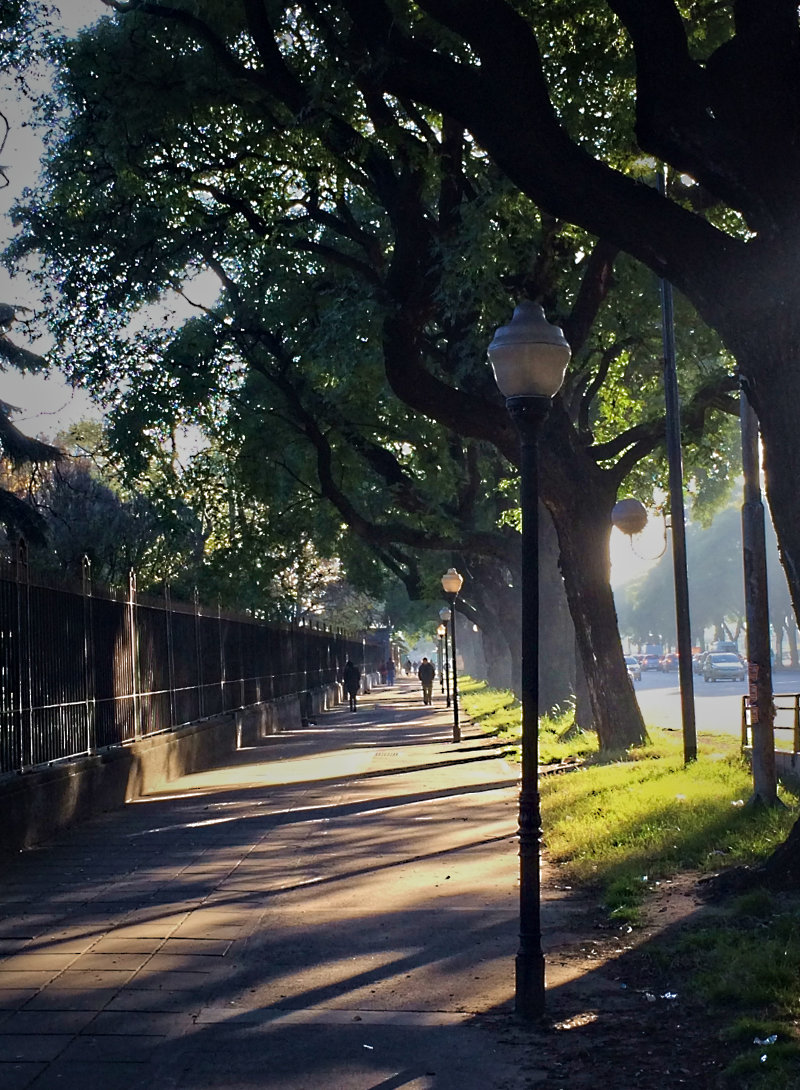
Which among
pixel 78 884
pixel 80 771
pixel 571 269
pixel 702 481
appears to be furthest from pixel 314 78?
pixel 702 481

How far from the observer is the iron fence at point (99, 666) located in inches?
501

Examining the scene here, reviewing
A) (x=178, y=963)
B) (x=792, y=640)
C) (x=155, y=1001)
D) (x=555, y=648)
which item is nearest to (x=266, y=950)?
(x=178, y=963)

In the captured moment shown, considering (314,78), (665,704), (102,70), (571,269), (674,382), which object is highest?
(102,70)

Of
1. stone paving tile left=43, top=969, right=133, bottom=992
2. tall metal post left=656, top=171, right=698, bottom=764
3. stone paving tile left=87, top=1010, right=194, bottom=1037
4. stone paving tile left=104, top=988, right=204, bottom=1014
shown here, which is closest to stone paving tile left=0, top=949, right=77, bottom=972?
stone paving tile left=43, top=969, right=133, bottom=992

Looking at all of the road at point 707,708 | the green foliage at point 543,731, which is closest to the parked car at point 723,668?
the road at point 707,708

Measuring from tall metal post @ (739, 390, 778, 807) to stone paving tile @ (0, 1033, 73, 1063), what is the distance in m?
7.54

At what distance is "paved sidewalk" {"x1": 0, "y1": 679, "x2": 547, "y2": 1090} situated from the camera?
6121 millimetres

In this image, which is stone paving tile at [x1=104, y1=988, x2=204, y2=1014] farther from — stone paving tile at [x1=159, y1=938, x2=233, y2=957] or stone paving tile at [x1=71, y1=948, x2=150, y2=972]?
stone paving tile at [x1=159, y1=938, x2=233, y2=957]

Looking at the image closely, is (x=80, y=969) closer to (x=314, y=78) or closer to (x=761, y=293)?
(x=761, y=293)

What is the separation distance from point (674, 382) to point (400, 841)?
8029mm

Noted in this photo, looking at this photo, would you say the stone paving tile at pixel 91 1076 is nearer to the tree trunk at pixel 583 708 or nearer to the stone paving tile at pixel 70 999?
the stone paving tile at pixel 70 999

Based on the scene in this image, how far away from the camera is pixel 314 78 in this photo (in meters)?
15.2

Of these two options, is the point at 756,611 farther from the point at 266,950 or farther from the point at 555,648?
the point at 555,648

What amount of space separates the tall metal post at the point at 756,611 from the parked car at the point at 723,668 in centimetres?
5311
